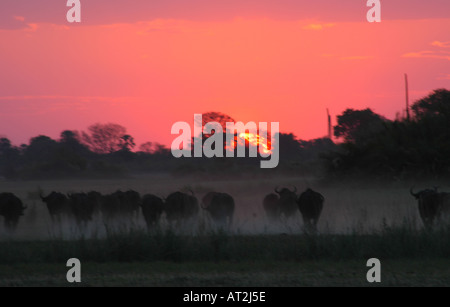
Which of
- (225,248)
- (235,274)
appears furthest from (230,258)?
(235,274)

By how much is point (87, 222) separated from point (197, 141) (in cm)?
2980

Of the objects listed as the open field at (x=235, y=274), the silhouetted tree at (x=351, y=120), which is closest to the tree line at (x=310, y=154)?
the silhouetted tree at (x=351, y=120)

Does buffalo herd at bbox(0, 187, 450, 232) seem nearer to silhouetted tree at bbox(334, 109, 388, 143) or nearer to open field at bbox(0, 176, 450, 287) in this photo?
open field at bbox(0, 176, 450, 287)

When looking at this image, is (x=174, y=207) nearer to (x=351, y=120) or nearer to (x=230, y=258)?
(x=230, y=258)

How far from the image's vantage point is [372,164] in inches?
1298

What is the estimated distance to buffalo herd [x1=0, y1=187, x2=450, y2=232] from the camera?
632 inches

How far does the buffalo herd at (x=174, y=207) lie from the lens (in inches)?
632

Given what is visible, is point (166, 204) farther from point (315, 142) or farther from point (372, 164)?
point (315, 142)

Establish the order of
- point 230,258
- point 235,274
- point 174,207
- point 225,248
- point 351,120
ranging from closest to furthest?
1. point 235,274
2. point 230,258
3. point 225,248
4. point 174,207
5. point 351,120

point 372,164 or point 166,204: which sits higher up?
point 372,164

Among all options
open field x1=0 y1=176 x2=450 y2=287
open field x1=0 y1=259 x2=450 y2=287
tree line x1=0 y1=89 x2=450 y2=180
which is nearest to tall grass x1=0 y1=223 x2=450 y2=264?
open field x1=0 y1=176 x2=450 y2=287

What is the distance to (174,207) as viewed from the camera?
17656mm
